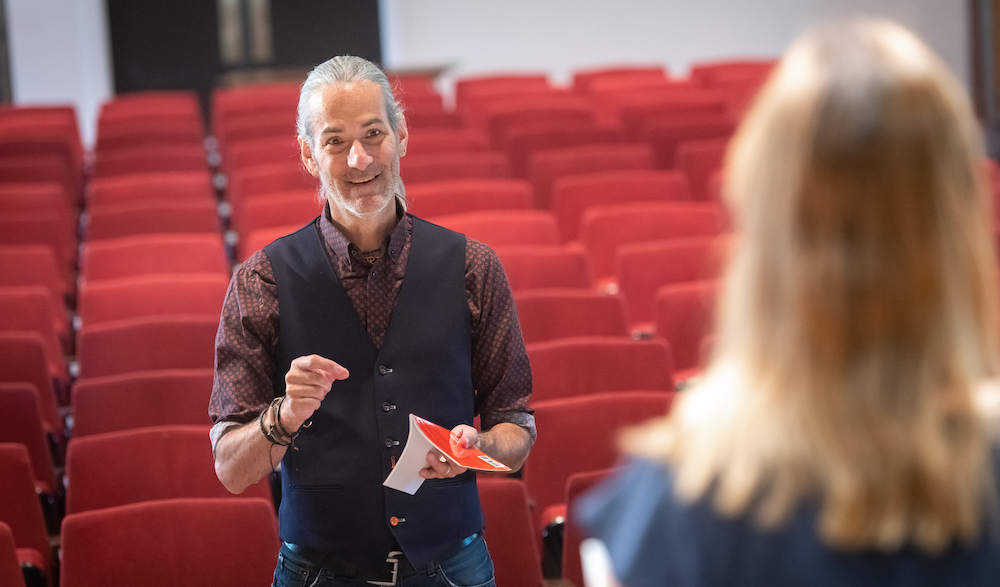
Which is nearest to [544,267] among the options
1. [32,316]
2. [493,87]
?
[32,316]

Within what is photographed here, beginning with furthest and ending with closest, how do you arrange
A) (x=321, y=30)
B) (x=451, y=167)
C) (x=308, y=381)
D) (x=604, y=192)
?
1. (x=321, y=30)
2. (x=451, y=167)
3. (x=604, y=192)
4. (x=308, y=381)

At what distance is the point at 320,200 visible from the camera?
1.35 m

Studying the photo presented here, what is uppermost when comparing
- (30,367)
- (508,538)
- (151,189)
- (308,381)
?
(151,189)

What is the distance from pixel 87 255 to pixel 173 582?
5.58ft

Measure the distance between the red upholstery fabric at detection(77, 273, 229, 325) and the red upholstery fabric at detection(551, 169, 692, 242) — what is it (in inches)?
53.9

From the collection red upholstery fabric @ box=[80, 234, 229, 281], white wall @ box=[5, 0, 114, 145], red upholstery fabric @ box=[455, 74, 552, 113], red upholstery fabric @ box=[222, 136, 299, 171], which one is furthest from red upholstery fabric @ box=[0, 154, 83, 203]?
white wall @ box=[5, 0, 114, 145]

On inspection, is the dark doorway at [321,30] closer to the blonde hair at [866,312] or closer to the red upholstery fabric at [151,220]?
the red upholstery fabric at [151,220]

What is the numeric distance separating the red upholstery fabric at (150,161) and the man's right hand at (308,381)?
10.9 ft

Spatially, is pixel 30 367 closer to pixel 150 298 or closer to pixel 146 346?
pixel 146 346

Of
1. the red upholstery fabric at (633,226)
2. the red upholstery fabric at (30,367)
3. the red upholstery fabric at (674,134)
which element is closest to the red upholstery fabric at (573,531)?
the red upholstery fabric at (30,367)

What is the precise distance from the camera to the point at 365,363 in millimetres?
1229

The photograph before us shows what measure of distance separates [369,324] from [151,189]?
281 centimetres

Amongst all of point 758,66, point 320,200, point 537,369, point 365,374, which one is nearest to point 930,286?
point 365,374

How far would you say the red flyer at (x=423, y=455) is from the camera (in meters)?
1.08
